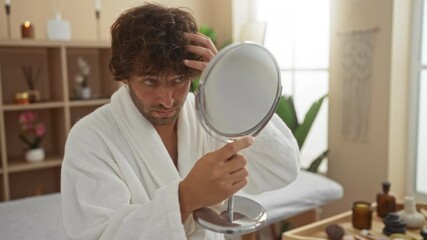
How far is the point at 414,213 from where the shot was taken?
1.55 m

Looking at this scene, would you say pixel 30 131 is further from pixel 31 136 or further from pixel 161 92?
pixel 161 92

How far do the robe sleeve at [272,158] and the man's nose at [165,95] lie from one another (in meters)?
0.21

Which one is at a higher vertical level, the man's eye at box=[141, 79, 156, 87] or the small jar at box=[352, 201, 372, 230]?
the man's eye at box=[141, 79, 156, 87]

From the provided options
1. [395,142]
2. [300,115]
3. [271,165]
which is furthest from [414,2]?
[271,165]

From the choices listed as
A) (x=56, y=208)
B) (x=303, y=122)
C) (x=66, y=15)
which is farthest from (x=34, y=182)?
(x=303, y=122)

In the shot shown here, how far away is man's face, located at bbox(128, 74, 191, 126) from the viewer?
0.74 meters

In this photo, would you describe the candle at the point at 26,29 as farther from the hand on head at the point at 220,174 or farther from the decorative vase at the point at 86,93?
the hand on head at the point at 220,174

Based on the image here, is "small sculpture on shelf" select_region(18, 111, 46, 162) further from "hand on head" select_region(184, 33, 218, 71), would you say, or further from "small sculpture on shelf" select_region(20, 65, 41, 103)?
"hand on head" select_region(184, 33, 218, 71)

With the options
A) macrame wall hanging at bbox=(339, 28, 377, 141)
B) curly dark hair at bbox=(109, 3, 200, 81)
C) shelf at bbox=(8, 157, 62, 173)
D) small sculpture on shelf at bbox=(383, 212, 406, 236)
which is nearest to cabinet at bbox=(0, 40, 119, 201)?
shelf at bbox=(8, 157, 62, 173)

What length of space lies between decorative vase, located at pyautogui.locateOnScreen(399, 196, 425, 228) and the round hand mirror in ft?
3.68

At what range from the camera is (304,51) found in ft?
9.21

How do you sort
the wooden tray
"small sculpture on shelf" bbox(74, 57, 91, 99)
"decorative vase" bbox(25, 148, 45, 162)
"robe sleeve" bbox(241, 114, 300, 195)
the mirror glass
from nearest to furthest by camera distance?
the mirror glass < "robe sleeve" bbox(241, 114, 300, 195) < the wooden tray < "decorative vase" bbox(25, 148, 45, 162) < "small sculpture on shelf" bbox(74, 57, 91, 99)

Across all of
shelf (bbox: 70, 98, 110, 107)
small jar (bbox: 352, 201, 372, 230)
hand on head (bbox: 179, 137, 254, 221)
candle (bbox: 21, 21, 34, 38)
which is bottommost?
small jar (bbox: 352, 201, 372, 230)

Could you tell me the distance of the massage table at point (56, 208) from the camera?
1.53 metres
